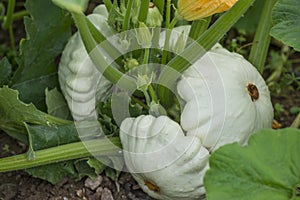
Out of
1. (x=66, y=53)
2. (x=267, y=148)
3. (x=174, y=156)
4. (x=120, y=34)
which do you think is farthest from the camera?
(x=66, y=53)

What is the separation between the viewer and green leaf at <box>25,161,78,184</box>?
6.89 ft

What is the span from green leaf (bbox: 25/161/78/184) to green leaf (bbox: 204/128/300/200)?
1.82ft

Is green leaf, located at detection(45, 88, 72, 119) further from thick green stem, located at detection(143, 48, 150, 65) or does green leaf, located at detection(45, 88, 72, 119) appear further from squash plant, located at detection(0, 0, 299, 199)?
thick green stem, located at detection(143, 48, 150, 65)

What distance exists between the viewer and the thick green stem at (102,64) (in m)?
1.87

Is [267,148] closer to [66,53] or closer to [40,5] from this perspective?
[66,53]

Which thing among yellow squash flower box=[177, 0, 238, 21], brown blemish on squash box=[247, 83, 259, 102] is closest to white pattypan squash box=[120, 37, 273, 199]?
brown blemish on squash box=[247, 83, 259, 102]

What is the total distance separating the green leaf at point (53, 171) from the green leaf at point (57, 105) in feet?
0.64

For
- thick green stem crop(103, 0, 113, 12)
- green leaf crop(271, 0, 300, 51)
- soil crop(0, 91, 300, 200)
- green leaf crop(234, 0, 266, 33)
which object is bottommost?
soil crop(0, 91, 300, 200)

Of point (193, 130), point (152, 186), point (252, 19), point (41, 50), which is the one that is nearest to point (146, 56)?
point (193, 130)

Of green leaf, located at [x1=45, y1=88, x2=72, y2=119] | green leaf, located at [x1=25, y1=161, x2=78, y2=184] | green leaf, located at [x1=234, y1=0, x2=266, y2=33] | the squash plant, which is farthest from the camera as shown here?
green leaf, located at [x1=234, y1=0, x2=266, y2=33]

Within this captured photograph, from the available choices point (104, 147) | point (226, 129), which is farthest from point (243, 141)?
point (104, 147)

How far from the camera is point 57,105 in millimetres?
2240

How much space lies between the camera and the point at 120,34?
6.76 feet

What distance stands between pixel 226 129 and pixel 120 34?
15.6 inches
